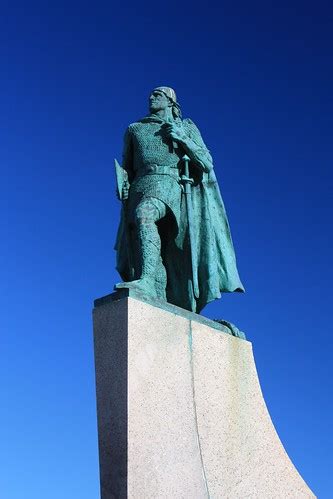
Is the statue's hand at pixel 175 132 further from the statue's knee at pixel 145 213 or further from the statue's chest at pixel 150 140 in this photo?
the statue's knee at pixel 145 213

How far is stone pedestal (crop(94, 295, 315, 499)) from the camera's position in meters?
6.96

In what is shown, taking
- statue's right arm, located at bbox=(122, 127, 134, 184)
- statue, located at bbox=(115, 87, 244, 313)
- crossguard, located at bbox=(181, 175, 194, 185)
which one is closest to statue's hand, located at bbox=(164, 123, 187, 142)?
statue, located at bbox=(115, 87, 244, 313)

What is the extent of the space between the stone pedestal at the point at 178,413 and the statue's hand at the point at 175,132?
7.76 ft

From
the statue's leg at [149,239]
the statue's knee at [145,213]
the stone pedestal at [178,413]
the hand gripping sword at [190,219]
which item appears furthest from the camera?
the hand gripping sword at [190,219]

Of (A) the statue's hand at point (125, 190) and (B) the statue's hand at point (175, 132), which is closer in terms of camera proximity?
(B) the statue's hand at point (175, 132)

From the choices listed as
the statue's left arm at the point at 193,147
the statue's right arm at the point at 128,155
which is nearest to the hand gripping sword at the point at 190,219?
the statue's left arm at the point at 193,147

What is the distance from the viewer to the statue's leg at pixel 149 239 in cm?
841

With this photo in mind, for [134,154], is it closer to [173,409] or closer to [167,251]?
[167,251]

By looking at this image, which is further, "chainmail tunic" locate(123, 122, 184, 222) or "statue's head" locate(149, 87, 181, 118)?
"statue's head" locate(149, 87, 181, 118)

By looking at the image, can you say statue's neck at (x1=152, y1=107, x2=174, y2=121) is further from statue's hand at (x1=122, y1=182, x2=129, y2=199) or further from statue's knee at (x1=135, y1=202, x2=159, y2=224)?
statue's knee at (x1=135, y1=202, x2=159, y2=224)

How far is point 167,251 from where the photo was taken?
941 cm

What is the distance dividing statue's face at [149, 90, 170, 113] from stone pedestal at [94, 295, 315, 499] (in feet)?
9.92

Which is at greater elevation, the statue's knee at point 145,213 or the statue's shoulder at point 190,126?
the statue's shoulder at point 190,126

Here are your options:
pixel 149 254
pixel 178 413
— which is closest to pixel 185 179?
pixel 149 254
